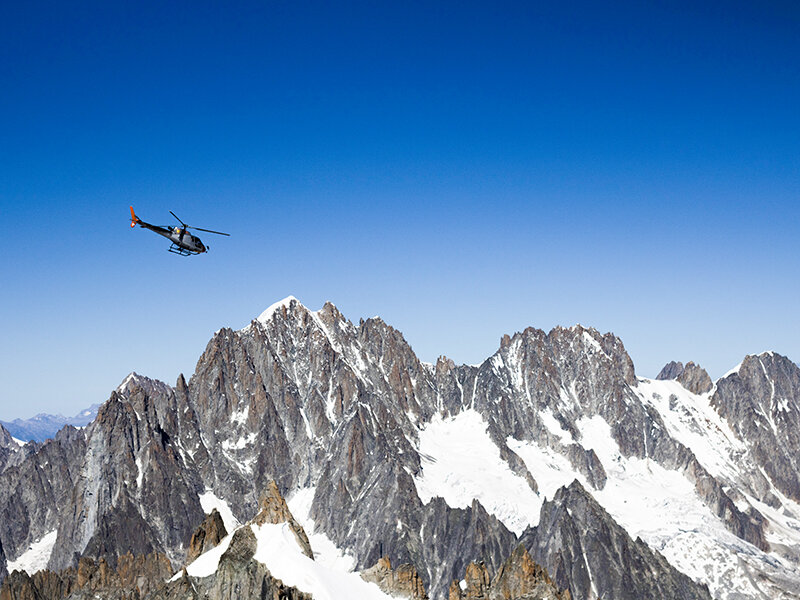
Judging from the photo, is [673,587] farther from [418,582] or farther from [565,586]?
[418,582]

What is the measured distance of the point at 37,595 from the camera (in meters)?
117

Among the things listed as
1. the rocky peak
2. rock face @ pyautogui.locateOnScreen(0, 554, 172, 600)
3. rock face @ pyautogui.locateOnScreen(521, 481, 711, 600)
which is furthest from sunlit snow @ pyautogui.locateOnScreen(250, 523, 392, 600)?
rock face @ pyautogui.locateOnScreen(521, 481, 711, 600)

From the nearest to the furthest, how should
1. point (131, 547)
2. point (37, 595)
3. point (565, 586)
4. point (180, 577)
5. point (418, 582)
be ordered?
point (180, 577)
point (418, 582)
point (37, 595)
point (565, 586)
point (131, 547)

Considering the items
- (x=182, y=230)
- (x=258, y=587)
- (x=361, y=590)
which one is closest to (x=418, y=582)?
(x=361, y=590)

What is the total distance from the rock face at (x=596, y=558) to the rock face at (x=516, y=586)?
7342 centimetres

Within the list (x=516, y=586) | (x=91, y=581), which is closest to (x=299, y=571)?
(x=516, y=586)

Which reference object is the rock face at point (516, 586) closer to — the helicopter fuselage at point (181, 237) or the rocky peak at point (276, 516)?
the rocky peak at point (276, 516)

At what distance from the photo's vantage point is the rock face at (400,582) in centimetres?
10319

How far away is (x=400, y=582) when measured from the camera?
10438 cm

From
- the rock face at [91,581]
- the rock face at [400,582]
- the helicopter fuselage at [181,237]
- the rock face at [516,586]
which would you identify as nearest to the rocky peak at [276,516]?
the rock face at [400,582]

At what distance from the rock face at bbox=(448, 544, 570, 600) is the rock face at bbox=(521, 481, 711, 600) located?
73.4 m

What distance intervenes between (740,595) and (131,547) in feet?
536

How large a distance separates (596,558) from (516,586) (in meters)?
88.5

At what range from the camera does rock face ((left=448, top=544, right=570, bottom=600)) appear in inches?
3947
